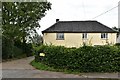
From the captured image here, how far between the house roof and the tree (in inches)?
303

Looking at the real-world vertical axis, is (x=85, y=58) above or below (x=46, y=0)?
below

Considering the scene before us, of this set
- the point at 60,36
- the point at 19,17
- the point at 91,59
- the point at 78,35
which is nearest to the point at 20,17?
the point at 19,17

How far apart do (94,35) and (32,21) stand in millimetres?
12733

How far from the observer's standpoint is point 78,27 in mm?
44938

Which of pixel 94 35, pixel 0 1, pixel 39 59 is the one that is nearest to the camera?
pixel 39 59

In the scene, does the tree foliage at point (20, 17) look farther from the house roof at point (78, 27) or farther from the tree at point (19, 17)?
the house roof at point (78, 27)

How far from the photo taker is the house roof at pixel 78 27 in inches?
1719

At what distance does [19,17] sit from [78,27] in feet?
44.6

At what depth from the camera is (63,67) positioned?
19.9 m

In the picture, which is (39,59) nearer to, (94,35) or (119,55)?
(119,55)

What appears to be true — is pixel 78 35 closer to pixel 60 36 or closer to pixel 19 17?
pixel 60 36

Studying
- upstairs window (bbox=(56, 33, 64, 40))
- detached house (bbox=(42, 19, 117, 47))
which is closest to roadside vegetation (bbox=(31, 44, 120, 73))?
detached house (bbox=(42, 19, 117, 47))

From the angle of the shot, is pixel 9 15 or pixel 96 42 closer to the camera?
pixel 9 15

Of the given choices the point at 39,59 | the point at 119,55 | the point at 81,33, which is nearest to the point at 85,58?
the point at 119,55
